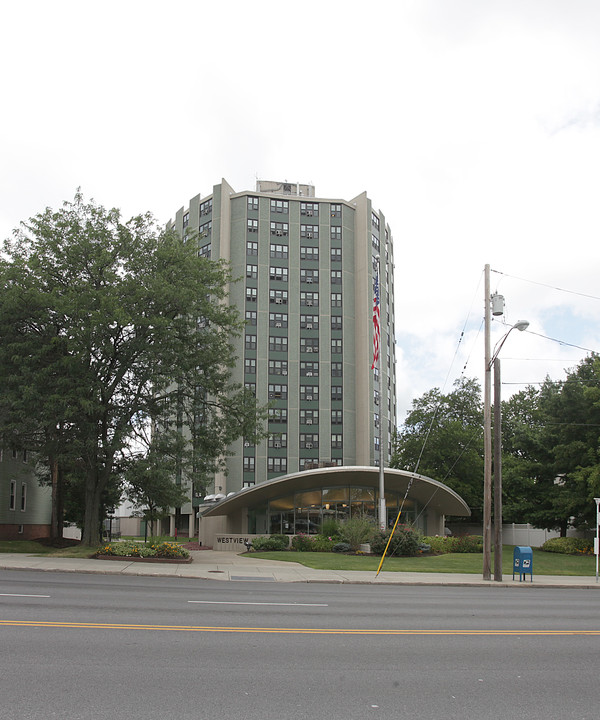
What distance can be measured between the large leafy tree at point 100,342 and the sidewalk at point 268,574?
515 cm

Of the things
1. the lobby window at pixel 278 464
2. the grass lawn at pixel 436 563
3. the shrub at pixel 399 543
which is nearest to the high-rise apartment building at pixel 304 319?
the lobby window at pixel 278 464

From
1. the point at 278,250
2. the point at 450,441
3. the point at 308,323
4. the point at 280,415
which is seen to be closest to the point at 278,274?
the point at 278,250

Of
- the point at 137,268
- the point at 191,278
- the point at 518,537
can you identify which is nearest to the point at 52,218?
the point at 137,268

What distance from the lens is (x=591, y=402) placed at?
36094 millimetres

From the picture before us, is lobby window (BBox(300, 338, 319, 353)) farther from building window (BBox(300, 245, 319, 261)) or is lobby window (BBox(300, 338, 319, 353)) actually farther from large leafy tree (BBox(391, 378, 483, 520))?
large leafy tree (BBox(391, 378, 483, 520))

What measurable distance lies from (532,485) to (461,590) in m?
27.2

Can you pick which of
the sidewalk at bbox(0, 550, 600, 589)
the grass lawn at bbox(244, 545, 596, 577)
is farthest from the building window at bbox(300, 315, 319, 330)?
the sidewalk at bbox(0, 550, 600, 589)

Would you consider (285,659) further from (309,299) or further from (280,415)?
(309,299)

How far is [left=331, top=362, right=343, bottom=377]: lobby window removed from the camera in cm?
7669

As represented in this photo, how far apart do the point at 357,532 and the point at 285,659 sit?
26194 mm

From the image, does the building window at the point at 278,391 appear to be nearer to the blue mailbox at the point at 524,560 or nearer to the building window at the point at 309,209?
the building window at the point at 309,209

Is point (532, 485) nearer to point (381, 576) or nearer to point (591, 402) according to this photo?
point (591, 402)

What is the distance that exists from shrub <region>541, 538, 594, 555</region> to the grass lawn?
2201 millimetres

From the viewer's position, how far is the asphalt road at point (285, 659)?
6176mm
